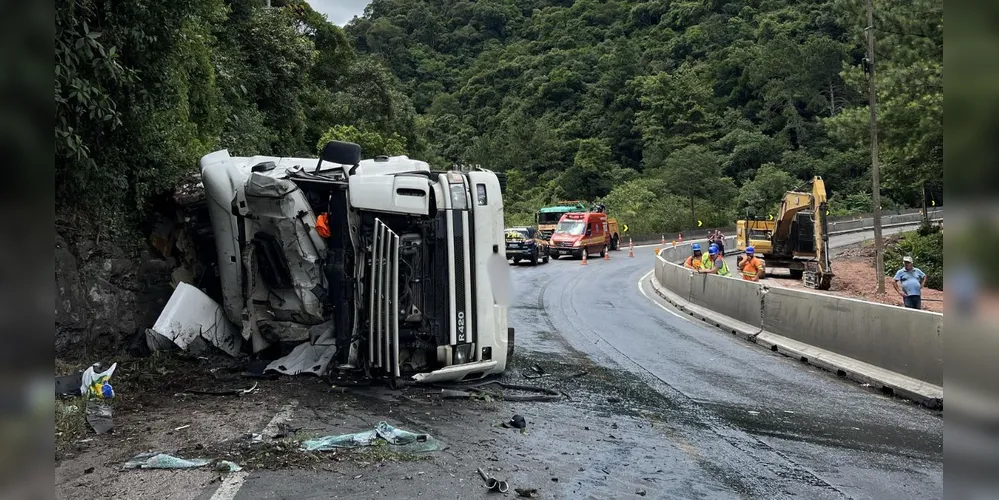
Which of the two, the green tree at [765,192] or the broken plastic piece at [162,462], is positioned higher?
the green tree at [765,192]

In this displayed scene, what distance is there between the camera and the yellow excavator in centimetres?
2064

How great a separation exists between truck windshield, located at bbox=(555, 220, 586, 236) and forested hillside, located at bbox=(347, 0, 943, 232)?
1238 centimetres

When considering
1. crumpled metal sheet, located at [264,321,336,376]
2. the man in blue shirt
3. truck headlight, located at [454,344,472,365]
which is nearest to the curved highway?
truck headlight, located at [454,344,472,365]

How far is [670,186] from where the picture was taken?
207 feet

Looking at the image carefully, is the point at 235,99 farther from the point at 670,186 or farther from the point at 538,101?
the point at 538,101

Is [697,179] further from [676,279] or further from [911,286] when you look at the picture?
[911,286]

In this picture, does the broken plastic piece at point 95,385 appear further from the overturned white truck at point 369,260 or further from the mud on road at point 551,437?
the overturned white truck at point 369,260

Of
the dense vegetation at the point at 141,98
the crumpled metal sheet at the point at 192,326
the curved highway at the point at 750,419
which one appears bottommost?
the curved highway at the point at 750,419

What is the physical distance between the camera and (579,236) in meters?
34.9

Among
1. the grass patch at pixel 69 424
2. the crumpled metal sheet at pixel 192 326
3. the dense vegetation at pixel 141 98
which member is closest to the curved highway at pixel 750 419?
the grass patch at pixel 69 424

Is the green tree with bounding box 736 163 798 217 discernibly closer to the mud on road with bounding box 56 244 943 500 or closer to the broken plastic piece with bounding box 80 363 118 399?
the mud on road with bounding box 56 244 943 500

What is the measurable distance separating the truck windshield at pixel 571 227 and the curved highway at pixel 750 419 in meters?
20.9

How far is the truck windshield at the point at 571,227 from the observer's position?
35.3 m

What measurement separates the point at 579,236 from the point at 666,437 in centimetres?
2919
